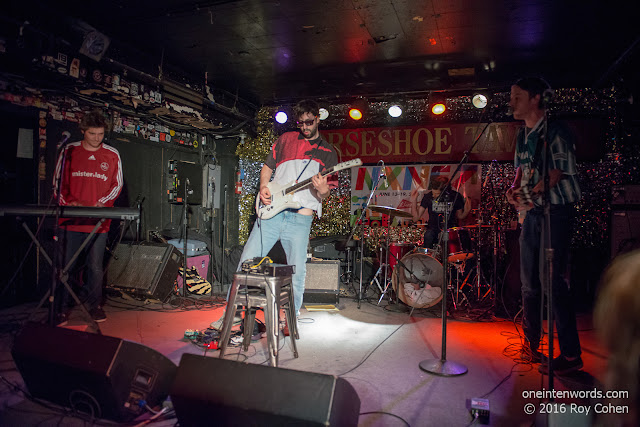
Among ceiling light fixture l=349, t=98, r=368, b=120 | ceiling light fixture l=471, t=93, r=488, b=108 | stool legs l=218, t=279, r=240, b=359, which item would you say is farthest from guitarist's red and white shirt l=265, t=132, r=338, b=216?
ceiling light fixture l=471, t=93, r=488, b=108

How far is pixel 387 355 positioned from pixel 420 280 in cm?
212

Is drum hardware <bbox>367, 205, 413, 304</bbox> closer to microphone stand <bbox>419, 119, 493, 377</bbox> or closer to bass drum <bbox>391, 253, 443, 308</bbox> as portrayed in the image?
bass drum <bbox>391, 253, 443, 308</bbox>

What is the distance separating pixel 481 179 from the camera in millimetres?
7816

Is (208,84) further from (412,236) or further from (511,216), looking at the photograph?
(511,216)

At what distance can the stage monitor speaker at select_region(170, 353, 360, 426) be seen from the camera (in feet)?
5.06

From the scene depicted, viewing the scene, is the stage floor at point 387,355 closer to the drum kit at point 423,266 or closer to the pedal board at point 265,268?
the drum kit at point 423,266

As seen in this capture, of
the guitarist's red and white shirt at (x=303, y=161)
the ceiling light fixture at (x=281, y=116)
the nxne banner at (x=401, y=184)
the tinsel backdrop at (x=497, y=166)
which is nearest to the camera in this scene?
the guitarist's red and white shirt at (x=303, y=161)

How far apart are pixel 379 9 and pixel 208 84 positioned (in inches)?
151

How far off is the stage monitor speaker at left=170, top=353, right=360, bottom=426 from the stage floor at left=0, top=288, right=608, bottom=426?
4.0 inches

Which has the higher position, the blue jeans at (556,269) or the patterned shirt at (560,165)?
the patterned shirt at (560,165)

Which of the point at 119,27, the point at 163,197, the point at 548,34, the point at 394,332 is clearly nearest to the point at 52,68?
the point at 119,27

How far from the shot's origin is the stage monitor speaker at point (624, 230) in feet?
20.9

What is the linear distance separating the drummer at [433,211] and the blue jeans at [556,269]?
3.12 metres

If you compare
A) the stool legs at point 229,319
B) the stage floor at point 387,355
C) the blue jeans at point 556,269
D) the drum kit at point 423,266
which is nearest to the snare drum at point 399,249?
the drum kit at point 423,266
